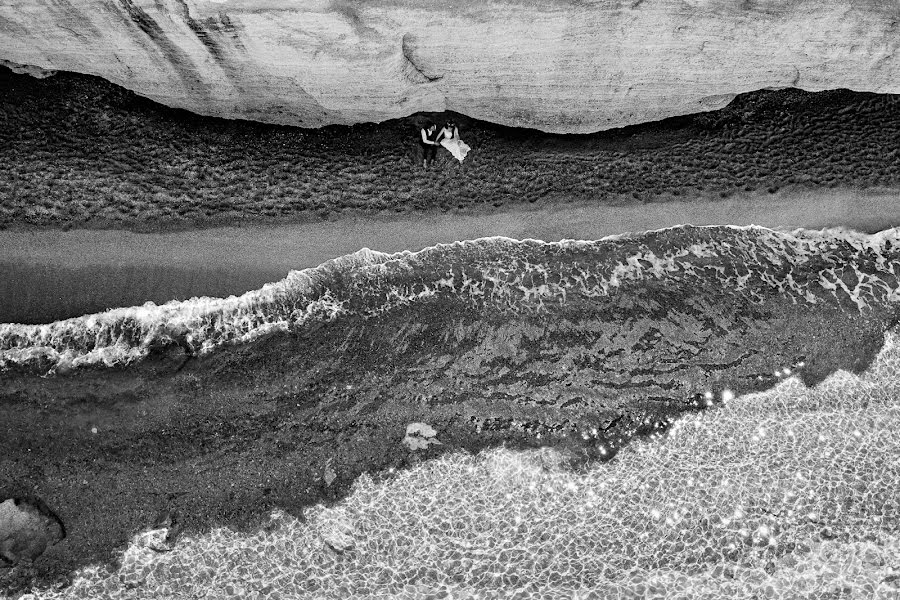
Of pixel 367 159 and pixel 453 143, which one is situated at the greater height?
pixel 453 143

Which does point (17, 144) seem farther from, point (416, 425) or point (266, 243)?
point (416, 425)

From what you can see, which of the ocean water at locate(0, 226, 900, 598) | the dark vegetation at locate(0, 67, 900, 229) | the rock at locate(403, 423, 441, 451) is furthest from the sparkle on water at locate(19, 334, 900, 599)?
the dark vegetation at locate(0, 67, 900, 229)

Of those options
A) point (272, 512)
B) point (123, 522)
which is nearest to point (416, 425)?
point (272, 512)

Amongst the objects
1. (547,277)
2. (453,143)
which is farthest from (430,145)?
(547,277)

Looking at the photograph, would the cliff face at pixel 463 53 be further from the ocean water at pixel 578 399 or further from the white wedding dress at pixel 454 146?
the ocean water at pixel 578 399

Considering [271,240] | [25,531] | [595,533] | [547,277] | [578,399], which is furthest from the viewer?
[547,277]

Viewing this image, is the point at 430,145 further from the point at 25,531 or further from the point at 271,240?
the point at 25,531

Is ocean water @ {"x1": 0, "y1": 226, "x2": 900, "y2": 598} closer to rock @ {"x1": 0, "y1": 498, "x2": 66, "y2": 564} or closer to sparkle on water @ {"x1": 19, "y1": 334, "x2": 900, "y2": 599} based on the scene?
sparkle on water @ {"x1": 19, "y1": 334, "x2": 900, "y2": 599}
